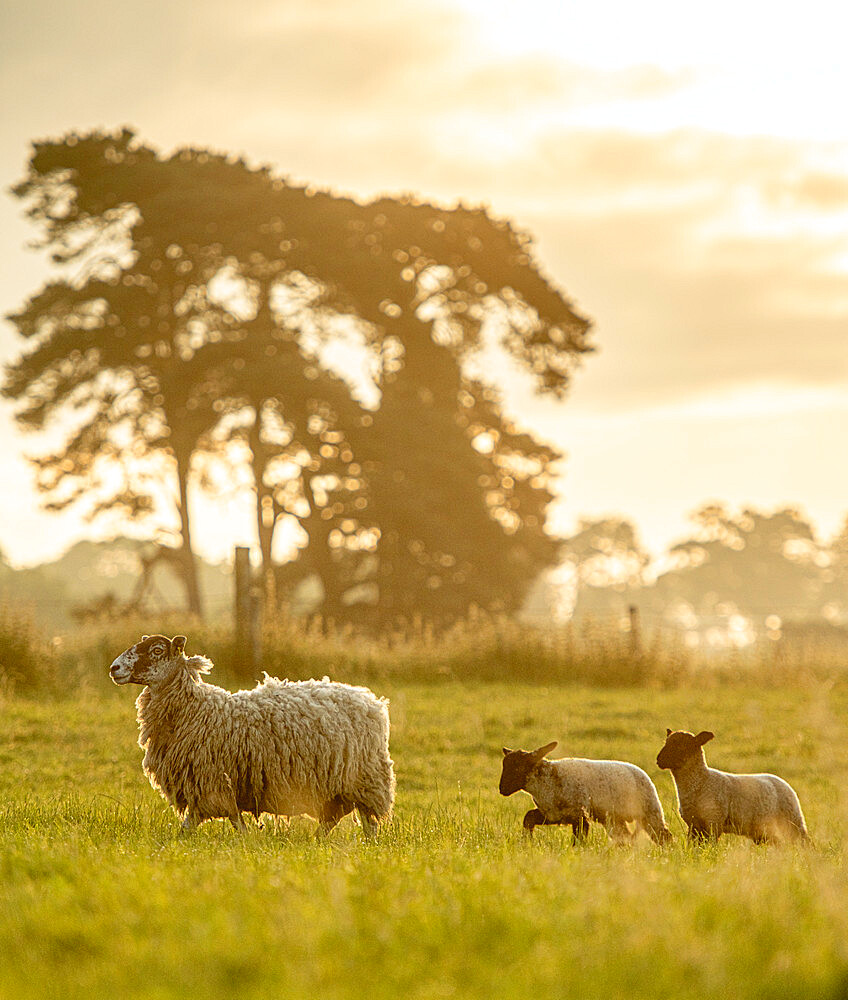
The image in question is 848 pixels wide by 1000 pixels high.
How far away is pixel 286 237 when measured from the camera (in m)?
35.8

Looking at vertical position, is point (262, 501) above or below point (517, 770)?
above

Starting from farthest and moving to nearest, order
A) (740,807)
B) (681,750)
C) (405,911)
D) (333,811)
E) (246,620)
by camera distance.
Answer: (246,620), (333,811), (681,750), (740,807), (405,911)

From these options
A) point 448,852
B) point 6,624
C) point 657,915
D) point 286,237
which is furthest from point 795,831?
point 286,237

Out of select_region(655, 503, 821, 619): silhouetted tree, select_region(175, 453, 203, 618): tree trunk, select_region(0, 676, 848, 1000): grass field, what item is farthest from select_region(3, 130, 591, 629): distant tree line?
select_region(655, 503, 821, 619): silhouetted tree

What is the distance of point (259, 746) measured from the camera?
8.06 metres

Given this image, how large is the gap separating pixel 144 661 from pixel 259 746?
1.18 m

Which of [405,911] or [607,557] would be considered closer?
[405,911]

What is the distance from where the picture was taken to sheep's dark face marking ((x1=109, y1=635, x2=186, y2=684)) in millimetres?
8469

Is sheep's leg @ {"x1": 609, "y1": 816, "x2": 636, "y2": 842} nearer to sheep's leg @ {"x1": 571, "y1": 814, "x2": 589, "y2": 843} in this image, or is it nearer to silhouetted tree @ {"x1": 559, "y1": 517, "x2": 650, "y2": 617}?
sheep's leg @ {"x1": 571, "y1": 814, "x2": 589, "y2": 843}

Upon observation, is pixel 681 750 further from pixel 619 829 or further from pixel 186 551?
pixel 186 551

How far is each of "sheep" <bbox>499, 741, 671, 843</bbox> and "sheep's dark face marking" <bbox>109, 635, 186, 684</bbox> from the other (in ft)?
8.77

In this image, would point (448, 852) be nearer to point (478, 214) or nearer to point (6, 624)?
point (6, 624)

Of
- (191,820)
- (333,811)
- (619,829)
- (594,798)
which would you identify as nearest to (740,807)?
(619,829)

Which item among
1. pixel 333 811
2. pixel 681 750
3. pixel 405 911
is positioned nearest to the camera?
pixel 405 911
